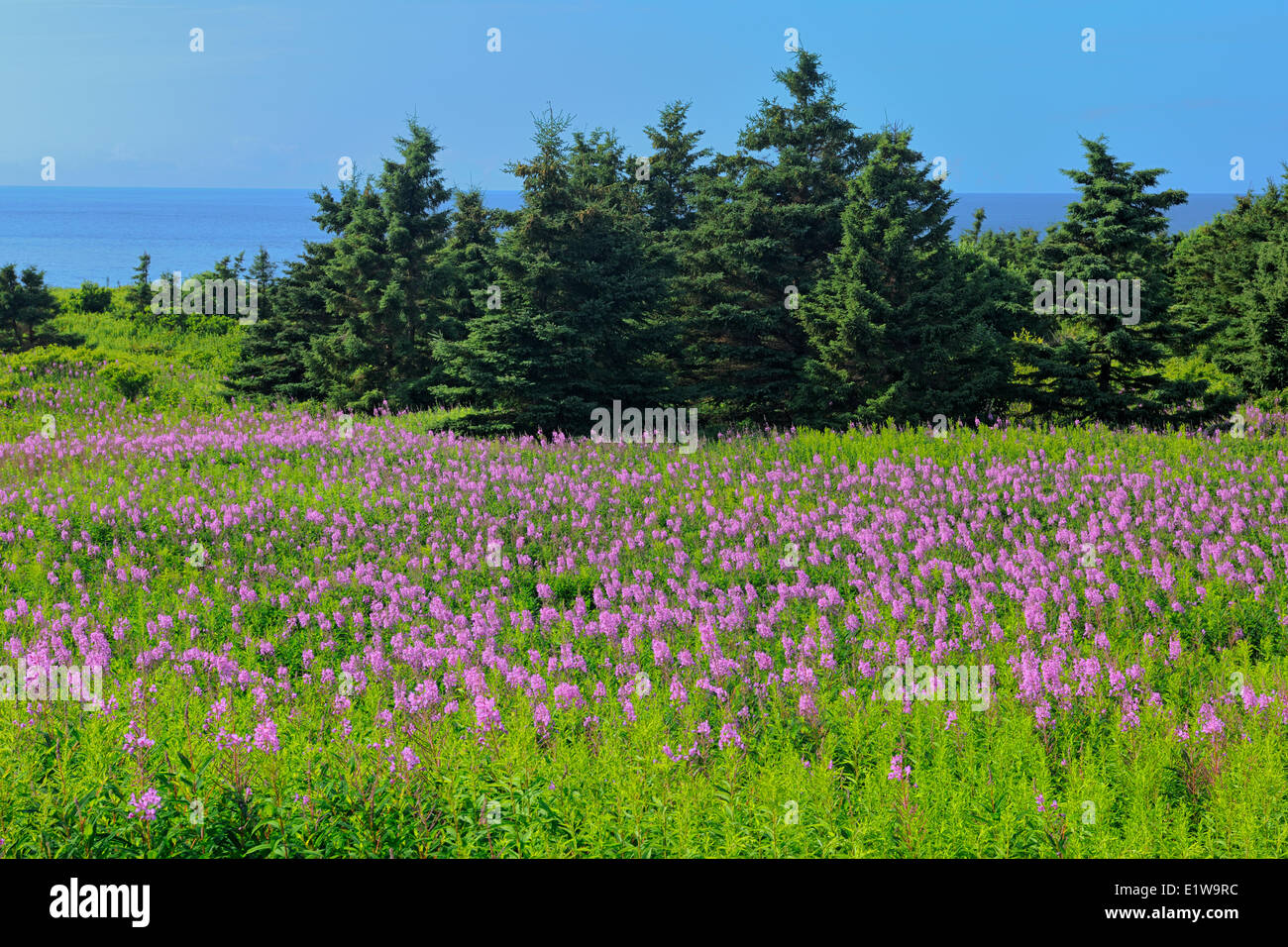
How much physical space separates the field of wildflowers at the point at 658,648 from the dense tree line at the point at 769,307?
9.83 feet

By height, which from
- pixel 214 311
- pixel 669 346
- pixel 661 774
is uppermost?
pixel 214 311

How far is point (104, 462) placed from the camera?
15.3m

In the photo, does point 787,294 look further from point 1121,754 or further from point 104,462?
point 1121,754

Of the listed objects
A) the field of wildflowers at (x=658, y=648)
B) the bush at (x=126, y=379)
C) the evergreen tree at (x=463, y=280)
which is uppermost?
the evergreen tree at (x=463, y=280)

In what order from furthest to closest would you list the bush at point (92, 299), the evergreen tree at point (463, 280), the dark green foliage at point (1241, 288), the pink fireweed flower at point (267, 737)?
the bush at point (92, 299), the dark green foliage at point (1241, 288), the evergreen tree at point (463, 280), the pink fireweed flower at point (267, 737)

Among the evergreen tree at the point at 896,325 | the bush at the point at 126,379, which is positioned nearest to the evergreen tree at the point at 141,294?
the bush at the point at 126,379

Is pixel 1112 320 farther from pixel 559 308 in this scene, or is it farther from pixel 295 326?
pixel 295 326

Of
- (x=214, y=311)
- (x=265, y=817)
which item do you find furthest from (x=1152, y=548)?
(x=214, y=311)

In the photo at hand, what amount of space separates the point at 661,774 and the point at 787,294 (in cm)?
1579

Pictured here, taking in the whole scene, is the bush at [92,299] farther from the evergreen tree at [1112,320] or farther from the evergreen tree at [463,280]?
the evergreen tree at [1112,320]

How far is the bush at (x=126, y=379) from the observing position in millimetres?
22781

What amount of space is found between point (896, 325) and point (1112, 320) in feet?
13.3

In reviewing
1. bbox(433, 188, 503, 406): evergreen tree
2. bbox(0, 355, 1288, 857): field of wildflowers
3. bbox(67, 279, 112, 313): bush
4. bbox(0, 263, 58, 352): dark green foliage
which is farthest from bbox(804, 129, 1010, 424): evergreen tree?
bbox(67, 279, 112, 313): bush

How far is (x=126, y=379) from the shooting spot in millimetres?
22906
